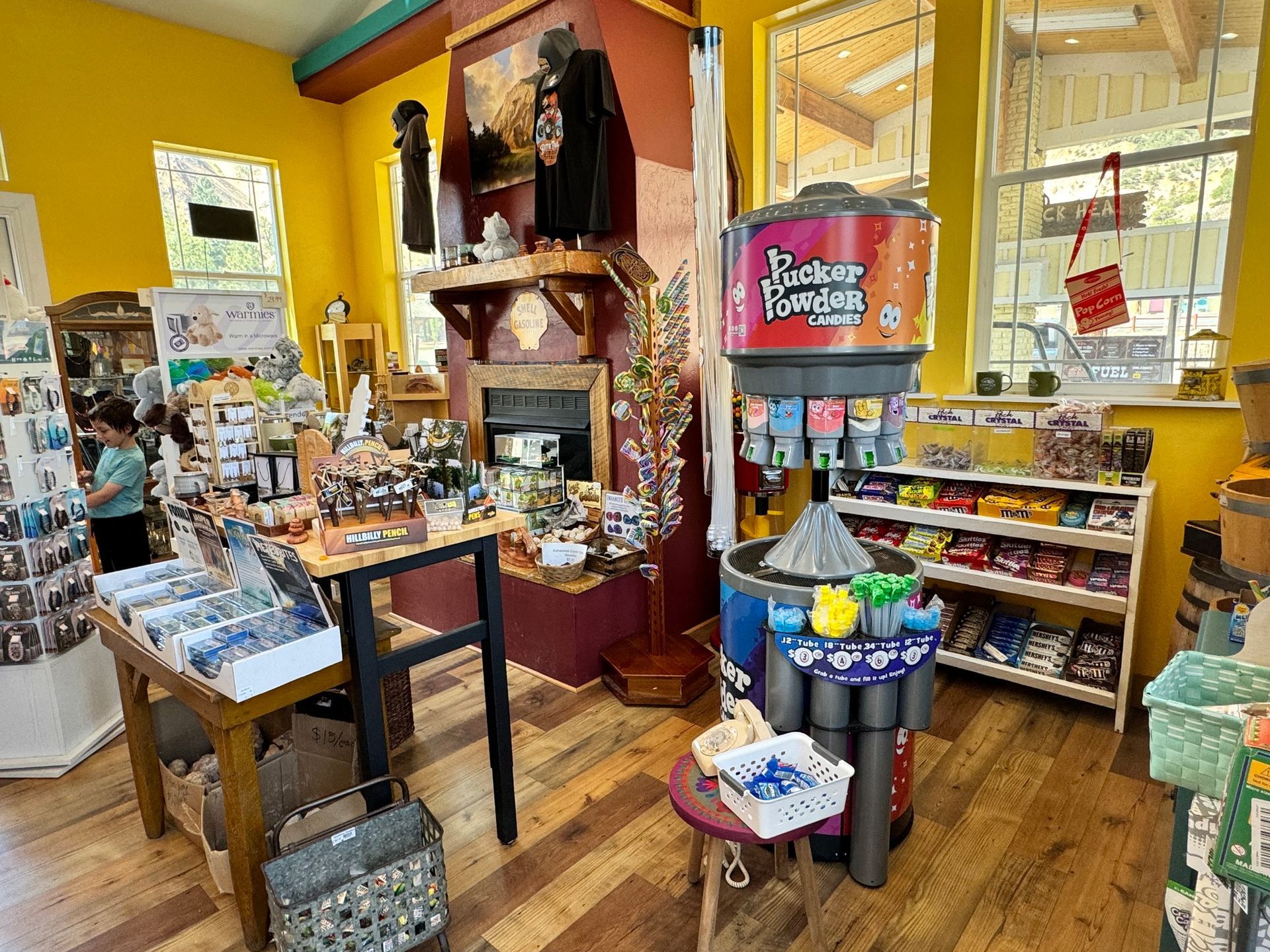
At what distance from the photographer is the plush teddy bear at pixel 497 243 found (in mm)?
3432

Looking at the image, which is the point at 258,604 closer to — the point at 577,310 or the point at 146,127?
the point at 577,310

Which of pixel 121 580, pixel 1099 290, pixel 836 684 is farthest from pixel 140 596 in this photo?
pixel 1099 290

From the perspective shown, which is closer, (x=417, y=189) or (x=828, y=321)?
(x=828, y=321)

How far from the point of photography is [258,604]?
6.45ft

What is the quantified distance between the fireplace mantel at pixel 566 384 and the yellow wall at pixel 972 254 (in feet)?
4.79

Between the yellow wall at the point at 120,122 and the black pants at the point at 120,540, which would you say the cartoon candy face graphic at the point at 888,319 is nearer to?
the black pants at the point at 120,540

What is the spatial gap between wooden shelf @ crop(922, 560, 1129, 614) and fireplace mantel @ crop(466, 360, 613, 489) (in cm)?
152

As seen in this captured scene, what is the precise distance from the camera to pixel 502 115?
3.57 meters

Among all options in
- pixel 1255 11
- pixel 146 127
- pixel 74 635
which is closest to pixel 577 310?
pixel 74 635

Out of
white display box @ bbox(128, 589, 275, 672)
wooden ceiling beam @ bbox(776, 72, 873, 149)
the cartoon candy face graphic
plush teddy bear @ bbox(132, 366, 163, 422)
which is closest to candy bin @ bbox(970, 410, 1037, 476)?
the cartoon candy face graphic

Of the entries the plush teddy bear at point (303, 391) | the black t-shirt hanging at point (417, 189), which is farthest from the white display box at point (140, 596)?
the black t-shirt hanging at point (417, 189)

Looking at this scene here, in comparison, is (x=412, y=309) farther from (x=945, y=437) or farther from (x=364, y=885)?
(x=364, y=885)

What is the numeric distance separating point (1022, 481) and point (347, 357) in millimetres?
5751

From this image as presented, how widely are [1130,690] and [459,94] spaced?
422cm
